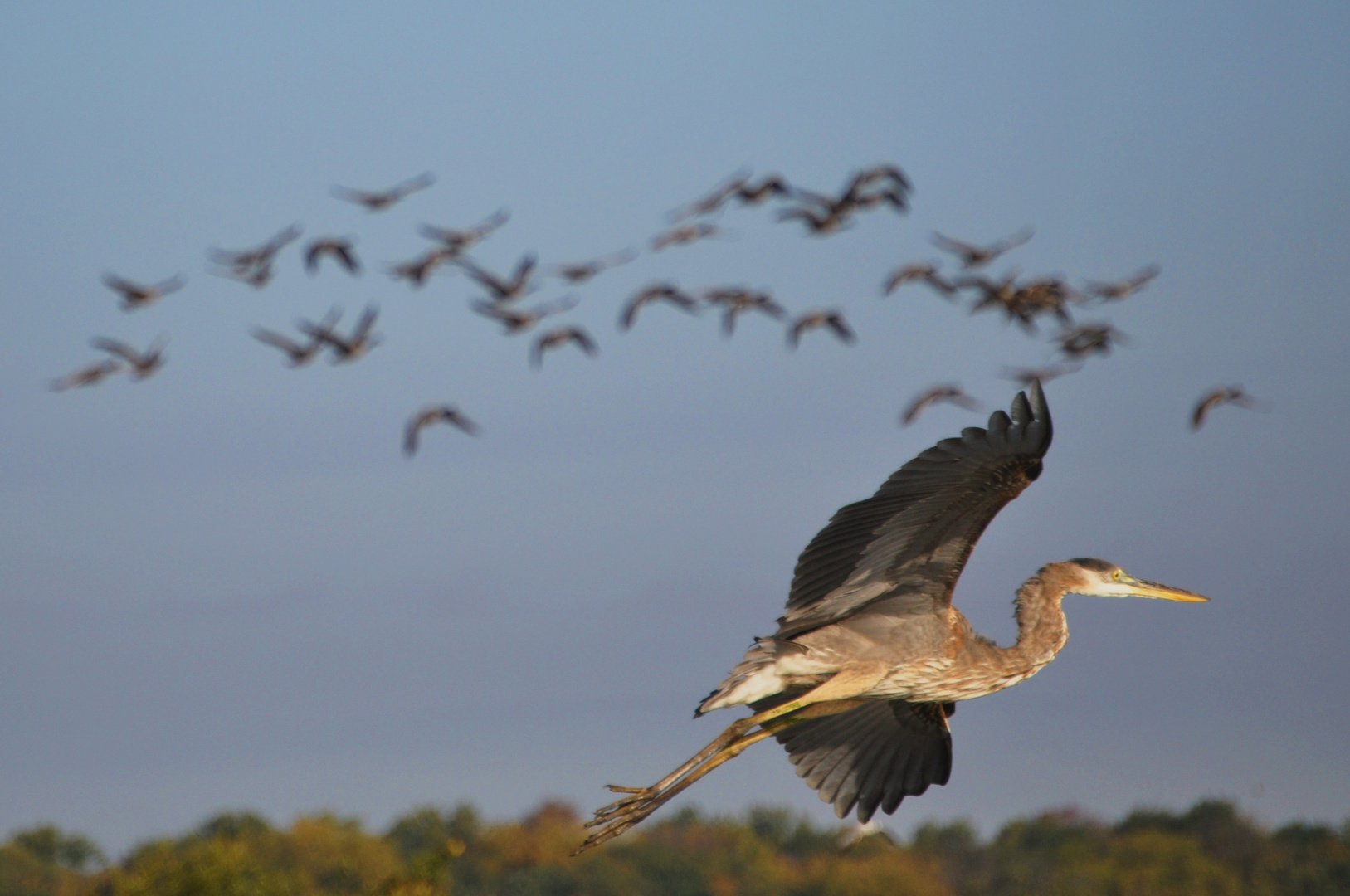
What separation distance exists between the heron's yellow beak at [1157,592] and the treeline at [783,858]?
136ft

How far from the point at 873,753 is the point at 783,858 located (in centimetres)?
5096

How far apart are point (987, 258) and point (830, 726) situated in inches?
544

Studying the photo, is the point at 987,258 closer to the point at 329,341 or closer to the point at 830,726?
the point at 329,341

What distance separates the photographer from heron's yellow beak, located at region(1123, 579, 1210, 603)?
1212 cm

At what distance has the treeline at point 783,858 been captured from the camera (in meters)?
55.5

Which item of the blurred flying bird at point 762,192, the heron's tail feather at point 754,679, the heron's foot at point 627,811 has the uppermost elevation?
the blurred flying bird at point 762,192

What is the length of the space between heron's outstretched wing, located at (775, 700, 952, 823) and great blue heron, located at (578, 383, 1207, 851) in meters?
0.29

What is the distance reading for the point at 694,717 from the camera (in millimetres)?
10930

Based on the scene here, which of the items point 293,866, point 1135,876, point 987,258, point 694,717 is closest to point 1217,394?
point 987,258

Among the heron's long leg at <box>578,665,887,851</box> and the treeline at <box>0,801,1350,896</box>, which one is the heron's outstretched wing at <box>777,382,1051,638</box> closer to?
the heron's long leg at <box>578,665,887,851</box>

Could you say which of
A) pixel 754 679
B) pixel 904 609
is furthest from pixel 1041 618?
pixel 754 679

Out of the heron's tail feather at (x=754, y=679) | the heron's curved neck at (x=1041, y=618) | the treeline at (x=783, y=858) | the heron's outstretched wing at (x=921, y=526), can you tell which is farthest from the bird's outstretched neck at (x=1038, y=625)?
the treeline at (x=783, y=858)

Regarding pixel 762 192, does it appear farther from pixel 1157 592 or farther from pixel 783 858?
pixel 783 858

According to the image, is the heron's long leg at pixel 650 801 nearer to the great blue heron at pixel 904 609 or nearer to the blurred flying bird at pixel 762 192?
the great blue heron at pixel 904 609
